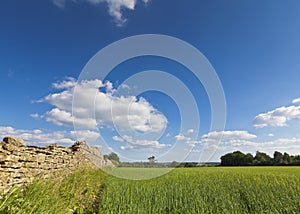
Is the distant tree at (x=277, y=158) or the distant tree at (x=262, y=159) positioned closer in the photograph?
the distant tree at (x=277, y=158)

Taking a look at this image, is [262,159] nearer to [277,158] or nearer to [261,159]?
[261,159]

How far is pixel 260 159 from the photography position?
55.6 meters

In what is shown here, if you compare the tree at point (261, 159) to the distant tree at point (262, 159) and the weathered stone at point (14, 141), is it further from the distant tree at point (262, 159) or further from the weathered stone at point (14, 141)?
the weathered stone at point (14, 141)

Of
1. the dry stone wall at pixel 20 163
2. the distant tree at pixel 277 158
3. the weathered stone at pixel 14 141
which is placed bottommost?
the dry stone wall at pixel 20 163

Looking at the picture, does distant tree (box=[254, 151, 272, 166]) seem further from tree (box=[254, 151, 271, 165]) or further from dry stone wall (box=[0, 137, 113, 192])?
dry stone wall (box=[0, 137, 113, 192])

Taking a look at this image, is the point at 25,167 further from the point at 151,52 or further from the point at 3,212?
the point at 151,52

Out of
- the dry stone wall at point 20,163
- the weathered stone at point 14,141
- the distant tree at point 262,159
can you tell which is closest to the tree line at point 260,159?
the distant tree at point 262,159

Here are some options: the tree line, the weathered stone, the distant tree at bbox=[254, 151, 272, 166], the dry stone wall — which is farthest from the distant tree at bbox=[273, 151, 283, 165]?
the weathered stone

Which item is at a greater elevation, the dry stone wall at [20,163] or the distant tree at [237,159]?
the distant tree at [237,159]

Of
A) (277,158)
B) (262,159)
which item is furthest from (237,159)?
(277,158)

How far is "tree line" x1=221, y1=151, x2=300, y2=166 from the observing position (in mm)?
49862

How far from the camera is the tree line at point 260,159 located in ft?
164

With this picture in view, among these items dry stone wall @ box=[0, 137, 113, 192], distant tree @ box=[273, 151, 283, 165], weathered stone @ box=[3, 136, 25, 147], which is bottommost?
dry stone wall @ box=[0, 137, 113, 192]

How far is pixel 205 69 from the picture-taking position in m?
15.8
